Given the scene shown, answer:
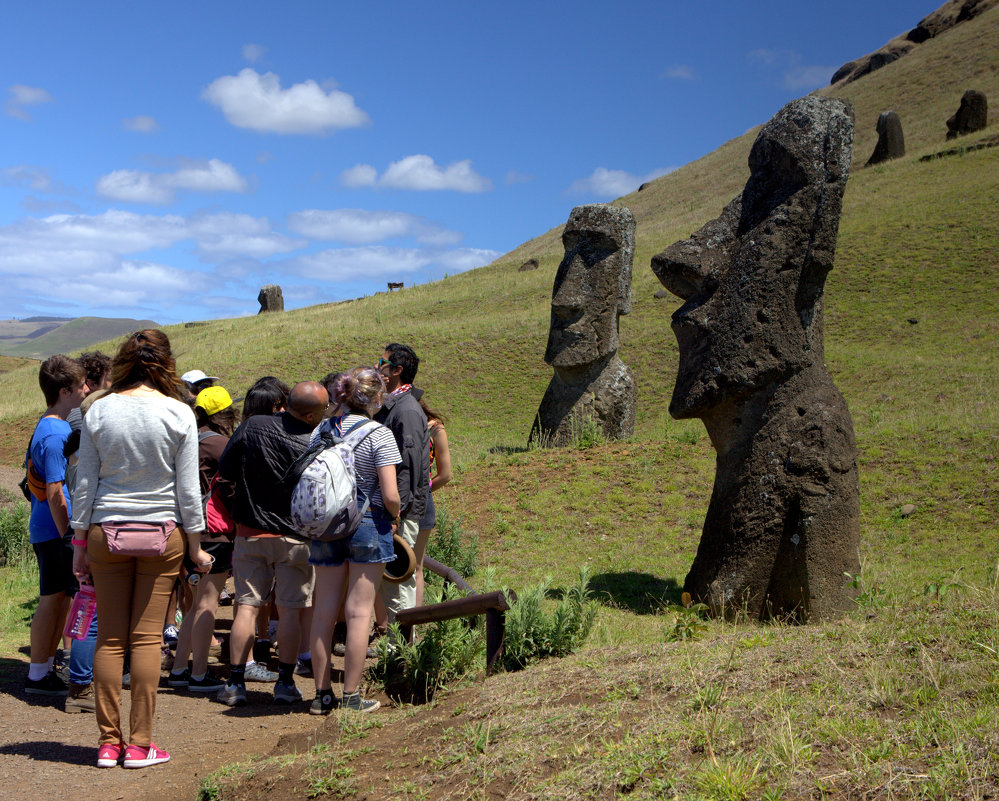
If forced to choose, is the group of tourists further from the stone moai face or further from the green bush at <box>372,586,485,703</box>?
the stone moai face

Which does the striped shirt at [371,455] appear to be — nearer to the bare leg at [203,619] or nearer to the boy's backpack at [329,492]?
the boy's backpack at [329,492]

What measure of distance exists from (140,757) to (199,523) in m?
1.22

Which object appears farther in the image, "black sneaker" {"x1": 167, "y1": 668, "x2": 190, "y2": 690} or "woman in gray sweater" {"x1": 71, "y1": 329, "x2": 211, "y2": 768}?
"black sneaker" {"x1": 167, "y1": 668, "x2": 190, "y2": 690}

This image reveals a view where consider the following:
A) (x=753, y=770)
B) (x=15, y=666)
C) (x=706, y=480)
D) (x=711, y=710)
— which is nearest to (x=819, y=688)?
(x=711, y=710)

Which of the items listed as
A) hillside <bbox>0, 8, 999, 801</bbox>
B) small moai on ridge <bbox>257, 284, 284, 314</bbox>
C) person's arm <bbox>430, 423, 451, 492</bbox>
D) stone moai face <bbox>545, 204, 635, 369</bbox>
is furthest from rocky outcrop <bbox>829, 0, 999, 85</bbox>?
person's arm <bbox>430, 423, 451, 492</bbox>

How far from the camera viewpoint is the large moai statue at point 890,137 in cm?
3653

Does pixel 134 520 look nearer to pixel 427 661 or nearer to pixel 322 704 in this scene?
pixel 322 704

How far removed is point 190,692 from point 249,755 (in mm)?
1525

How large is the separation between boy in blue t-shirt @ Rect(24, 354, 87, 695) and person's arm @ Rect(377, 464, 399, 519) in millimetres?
1962

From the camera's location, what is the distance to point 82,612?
486 centimetres

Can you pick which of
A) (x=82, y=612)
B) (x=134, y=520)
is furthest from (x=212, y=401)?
(x=134, y=520)

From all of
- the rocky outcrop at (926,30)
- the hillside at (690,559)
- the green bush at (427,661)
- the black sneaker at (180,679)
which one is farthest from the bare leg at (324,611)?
the rocky outcrop at (926,30)

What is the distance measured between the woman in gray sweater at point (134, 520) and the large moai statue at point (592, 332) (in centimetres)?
979

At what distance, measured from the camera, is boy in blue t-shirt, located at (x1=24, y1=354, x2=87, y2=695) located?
5.18 meters
